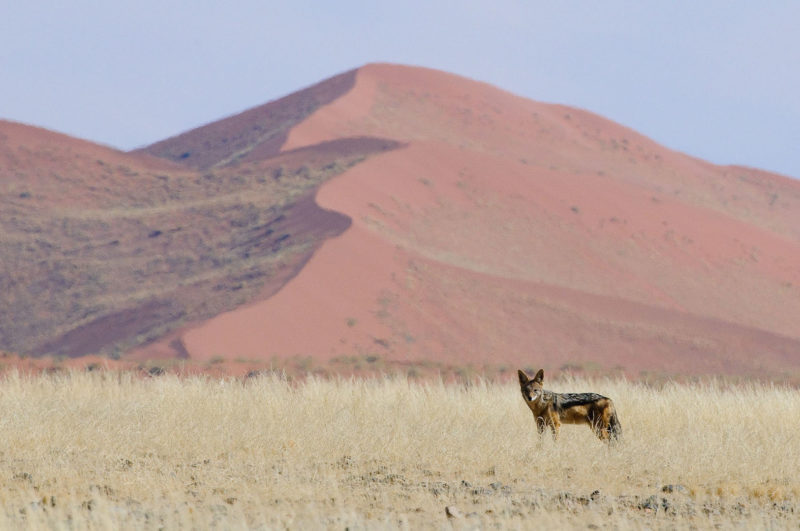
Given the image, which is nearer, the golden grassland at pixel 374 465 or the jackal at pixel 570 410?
the golden grassland at pixel 374 465

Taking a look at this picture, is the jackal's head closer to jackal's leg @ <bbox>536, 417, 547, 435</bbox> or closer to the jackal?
the jackal

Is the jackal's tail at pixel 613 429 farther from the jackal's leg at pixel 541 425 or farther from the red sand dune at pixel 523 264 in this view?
the red sand dune at pixel 523 264

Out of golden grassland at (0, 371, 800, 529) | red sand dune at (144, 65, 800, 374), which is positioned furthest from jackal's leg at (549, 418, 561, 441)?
red sand dune at (144, 65, 800, 374)

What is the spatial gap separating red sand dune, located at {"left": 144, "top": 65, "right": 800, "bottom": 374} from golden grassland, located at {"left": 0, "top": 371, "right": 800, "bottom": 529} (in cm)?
2029

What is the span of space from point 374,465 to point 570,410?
220 cm

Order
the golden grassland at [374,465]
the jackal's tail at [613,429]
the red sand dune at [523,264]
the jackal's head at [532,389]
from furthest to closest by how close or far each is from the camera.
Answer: the red sand dune at [523,264] < the jackal's head at [532,389] < the jackal's tail at [613,429] < the golden grassland at [374,465]

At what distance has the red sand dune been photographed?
37.8 meters

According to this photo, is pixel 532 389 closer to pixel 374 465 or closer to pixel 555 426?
pixel 555 426

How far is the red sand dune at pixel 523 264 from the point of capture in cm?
3781

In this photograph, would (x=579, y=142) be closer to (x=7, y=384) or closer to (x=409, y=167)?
(x=409, y=167)

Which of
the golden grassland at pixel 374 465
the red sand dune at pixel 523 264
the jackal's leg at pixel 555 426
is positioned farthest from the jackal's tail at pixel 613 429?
the red sand dune at pixel 523 264

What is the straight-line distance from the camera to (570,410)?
10266 millimetres

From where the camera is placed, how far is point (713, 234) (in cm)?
5997

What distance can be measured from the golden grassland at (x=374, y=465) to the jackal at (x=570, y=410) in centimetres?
19
